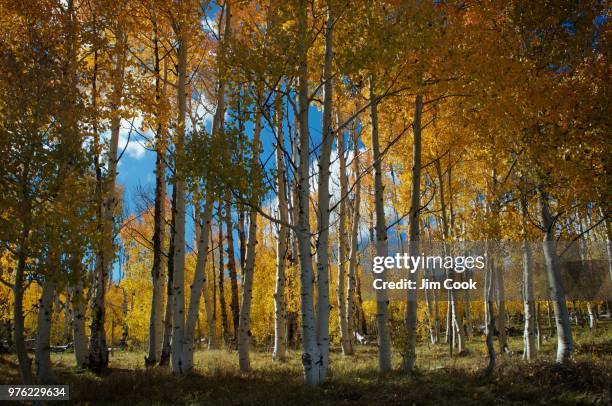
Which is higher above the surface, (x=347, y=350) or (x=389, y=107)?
(x=389, y=107)

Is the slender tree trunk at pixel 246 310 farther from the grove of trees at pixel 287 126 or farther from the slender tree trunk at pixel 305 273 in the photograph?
the slender tree trunk at pixel 305 273

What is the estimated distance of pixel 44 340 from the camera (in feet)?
27.7

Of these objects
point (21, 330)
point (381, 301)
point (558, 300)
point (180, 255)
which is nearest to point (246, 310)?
point (180, 255)

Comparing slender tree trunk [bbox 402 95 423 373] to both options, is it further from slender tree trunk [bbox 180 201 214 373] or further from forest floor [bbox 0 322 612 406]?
slender tree trunk [bbox 180 201 214 373]

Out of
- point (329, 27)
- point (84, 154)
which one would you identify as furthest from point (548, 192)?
point (84, 154)

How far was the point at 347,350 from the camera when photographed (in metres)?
14.1

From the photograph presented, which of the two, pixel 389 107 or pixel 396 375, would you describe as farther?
pixel 389 107

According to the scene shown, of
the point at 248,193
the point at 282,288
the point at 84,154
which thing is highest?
the point at 84,154

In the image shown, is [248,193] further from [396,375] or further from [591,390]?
[591,390]

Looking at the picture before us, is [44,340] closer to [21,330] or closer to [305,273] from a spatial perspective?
[21,330]

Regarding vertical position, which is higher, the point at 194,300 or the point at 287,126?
the point at 287,126

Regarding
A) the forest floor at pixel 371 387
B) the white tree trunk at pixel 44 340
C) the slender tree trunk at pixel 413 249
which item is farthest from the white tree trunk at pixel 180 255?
the slender tree trunk at pixel 413 249

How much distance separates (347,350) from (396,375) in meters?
5.90

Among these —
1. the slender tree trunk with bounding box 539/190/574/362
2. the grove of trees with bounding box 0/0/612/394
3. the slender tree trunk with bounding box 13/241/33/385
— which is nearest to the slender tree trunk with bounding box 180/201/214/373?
the grove of trees with bounding box 0/0/612/394
